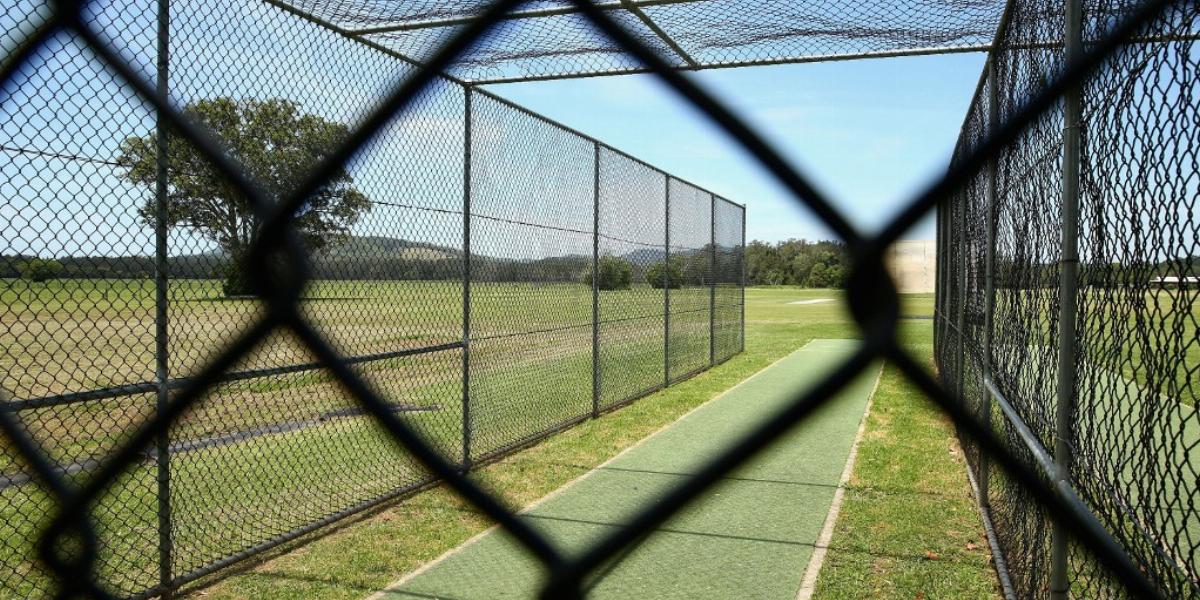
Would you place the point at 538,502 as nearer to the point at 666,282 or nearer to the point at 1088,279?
the point at 1088,279

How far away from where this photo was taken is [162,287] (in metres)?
3.77

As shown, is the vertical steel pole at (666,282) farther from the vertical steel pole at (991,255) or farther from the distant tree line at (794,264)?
the distant tree line at (794,264)

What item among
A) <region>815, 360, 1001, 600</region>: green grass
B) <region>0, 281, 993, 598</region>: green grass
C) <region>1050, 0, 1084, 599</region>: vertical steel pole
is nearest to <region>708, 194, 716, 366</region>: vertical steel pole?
<region>0, 281, 993, 598</region>: green grass

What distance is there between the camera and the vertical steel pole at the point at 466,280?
591cm

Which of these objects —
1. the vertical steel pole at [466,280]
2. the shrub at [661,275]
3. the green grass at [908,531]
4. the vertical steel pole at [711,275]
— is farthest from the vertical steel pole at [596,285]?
the vertical steel pole at [711,275]

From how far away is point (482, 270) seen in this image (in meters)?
6.34

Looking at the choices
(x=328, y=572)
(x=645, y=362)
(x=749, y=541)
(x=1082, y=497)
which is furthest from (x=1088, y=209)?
(x=645, y=362)

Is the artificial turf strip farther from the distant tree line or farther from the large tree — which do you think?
the large tree

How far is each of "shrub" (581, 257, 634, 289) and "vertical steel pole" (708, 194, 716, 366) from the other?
3.75 m

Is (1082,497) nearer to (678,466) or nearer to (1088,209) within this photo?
(1088,209)

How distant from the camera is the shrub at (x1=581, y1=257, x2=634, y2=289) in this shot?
8.50 metres

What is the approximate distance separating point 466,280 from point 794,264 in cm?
489

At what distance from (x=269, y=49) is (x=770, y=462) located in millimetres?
4391

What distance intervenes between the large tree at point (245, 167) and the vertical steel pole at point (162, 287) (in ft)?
0.15
